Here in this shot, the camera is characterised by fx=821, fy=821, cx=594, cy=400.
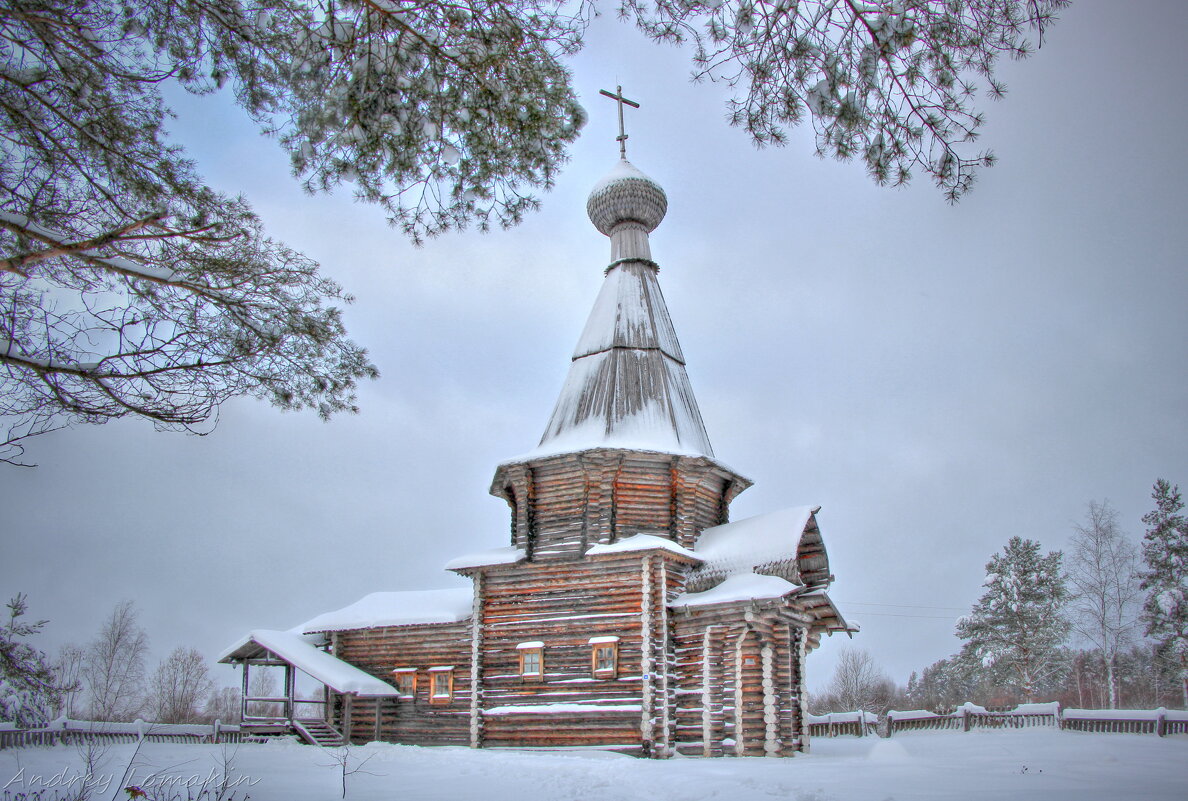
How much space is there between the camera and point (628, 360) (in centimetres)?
2002

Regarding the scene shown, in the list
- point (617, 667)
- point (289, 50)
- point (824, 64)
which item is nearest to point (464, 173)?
point (289, 50)

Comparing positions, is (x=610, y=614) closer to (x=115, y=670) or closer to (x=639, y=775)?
(x=639, y=775)

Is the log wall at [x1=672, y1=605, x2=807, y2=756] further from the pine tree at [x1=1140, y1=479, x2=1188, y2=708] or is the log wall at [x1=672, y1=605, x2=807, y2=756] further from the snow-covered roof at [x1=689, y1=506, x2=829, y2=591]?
the pine tree at [x1=1140, y1=479, x2=1188, y2=708]

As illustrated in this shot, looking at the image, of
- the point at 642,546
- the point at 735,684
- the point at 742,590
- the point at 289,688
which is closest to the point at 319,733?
the point at 289,688

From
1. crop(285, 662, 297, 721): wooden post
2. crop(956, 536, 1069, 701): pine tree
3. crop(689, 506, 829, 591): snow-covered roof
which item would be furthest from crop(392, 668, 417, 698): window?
crop(956, 536, 1069, 701): pine tree

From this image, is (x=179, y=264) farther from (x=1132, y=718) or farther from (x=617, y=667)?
(x=1132, y=718)

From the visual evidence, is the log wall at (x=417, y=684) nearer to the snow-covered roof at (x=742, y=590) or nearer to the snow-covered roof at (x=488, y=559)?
the snow-covered roof at (x=488, y=559)

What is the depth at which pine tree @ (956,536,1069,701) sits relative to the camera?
32.8m

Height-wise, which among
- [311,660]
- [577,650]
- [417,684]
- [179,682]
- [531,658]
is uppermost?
[577,650]

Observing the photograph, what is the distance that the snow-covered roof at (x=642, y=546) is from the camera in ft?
53.9

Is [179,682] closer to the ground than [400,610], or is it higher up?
closer to the ground

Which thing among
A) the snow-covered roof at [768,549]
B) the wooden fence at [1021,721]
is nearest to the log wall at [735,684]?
the snow-covered roof at [768,549]

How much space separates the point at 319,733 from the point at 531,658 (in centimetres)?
622

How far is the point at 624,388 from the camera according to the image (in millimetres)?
19312
